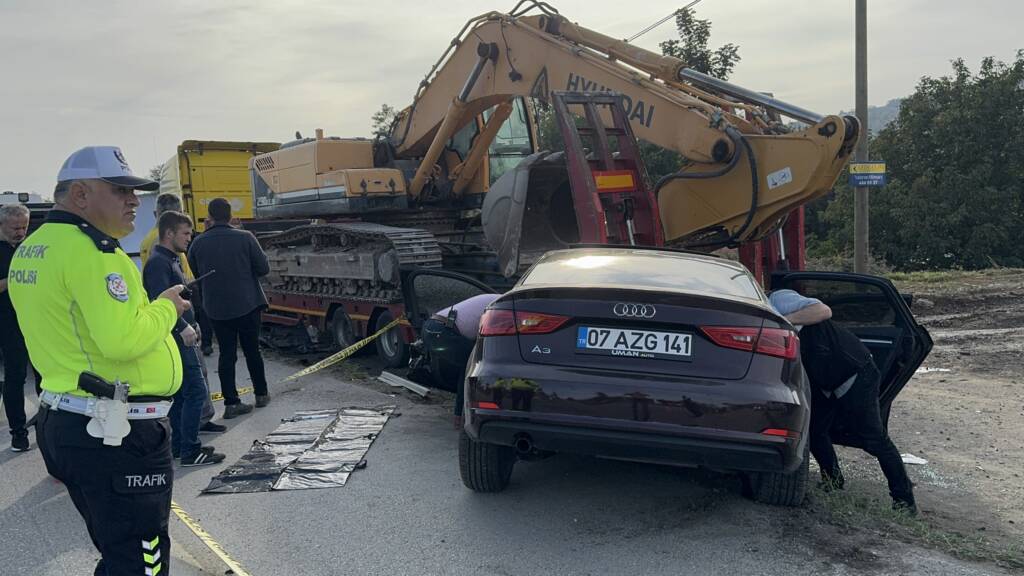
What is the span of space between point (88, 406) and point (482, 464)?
2382 millimetres

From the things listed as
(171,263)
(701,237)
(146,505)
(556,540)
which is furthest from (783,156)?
(146,505)

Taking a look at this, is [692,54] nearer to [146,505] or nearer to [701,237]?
[701,237]

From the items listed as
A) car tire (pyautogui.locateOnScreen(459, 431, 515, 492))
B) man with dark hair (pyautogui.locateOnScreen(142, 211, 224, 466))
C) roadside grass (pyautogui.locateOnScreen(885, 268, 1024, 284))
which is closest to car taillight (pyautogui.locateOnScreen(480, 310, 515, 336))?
car tire (pyautogui.locateOnScreen(459, 431, 515, 492))

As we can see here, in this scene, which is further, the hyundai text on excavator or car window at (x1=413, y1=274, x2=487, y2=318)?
car window at (x1=413, y1=274, x2=487, y2=318)

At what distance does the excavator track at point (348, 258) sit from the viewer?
30.0 ft

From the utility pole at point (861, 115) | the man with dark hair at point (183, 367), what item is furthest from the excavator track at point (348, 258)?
the utility pole at point (861, 115)

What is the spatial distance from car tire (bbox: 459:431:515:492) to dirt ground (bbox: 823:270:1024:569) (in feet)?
7.13

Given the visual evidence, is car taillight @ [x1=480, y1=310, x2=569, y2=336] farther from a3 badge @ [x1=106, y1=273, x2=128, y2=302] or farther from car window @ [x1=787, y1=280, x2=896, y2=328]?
car window @ [x1=787, y1=280, x2=896, y2=328]

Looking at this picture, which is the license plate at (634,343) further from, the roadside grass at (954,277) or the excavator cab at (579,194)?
the roadside grass at (954,277)

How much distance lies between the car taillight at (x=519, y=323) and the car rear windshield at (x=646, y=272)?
269 millimetres

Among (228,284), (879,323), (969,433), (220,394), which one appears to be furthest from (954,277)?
(228,284)

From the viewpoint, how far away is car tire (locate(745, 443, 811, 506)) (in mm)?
4484

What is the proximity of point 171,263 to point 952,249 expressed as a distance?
29.0 meters

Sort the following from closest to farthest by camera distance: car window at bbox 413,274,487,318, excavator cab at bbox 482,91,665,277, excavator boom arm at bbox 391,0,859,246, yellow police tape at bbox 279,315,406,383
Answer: excavator boom arm at bbox 391,0,859,246
excavator cab at bbox 482,91,665,277
car window at bbox 413,274,487,318
yellow police tape at bbox 279,315,406,383
